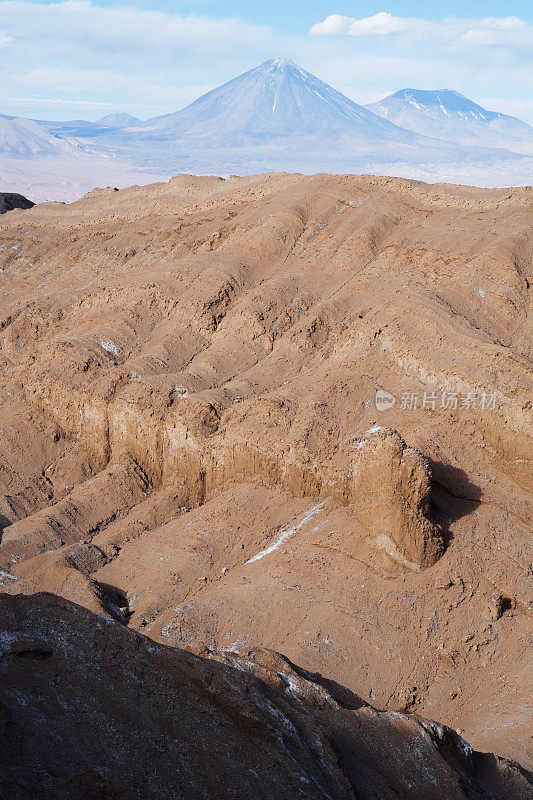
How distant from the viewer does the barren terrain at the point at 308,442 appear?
33.0 ft

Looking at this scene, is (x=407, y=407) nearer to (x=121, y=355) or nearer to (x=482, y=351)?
(x=482, y=351)

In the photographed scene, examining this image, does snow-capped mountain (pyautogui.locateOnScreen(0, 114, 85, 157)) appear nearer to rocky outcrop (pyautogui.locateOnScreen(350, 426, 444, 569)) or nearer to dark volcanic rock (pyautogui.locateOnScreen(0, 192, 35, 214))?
dark volcanic rock (pyautogui.locateOnScreen(0, 192, 35, 214))

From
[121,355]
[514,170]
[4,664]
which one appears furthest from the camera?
[514,170]

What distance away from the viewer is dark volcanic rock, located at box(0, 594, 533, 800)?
5.26 meters

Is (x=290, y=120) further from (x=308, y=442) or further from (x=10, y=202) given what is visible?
(x=308, y=442)

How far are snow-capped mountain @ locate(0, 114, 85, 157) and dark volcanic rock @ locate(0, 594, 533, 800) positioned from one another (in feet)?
561

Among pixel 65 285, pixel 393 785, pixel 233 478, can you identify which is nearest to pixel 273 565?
pixel 233 478

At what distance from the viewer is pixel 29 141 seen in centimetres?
16775

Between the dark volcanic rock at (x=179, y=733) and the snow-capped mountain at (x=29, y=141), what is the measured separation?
171m

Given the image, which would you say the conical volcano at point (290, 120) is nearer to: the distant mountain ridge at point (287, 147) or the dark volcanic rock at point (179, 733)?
the distant mountain ridge at point (287, 147)

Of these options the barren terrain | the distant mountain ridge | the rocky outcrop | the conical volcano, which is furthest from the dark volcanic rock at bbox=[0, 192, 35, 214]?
the conical volcano

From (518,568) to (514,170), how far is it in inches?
5819

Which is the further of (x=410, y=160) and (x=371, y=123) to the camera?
(x=371, y=123)

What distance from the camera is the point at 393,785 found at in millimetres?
6629
